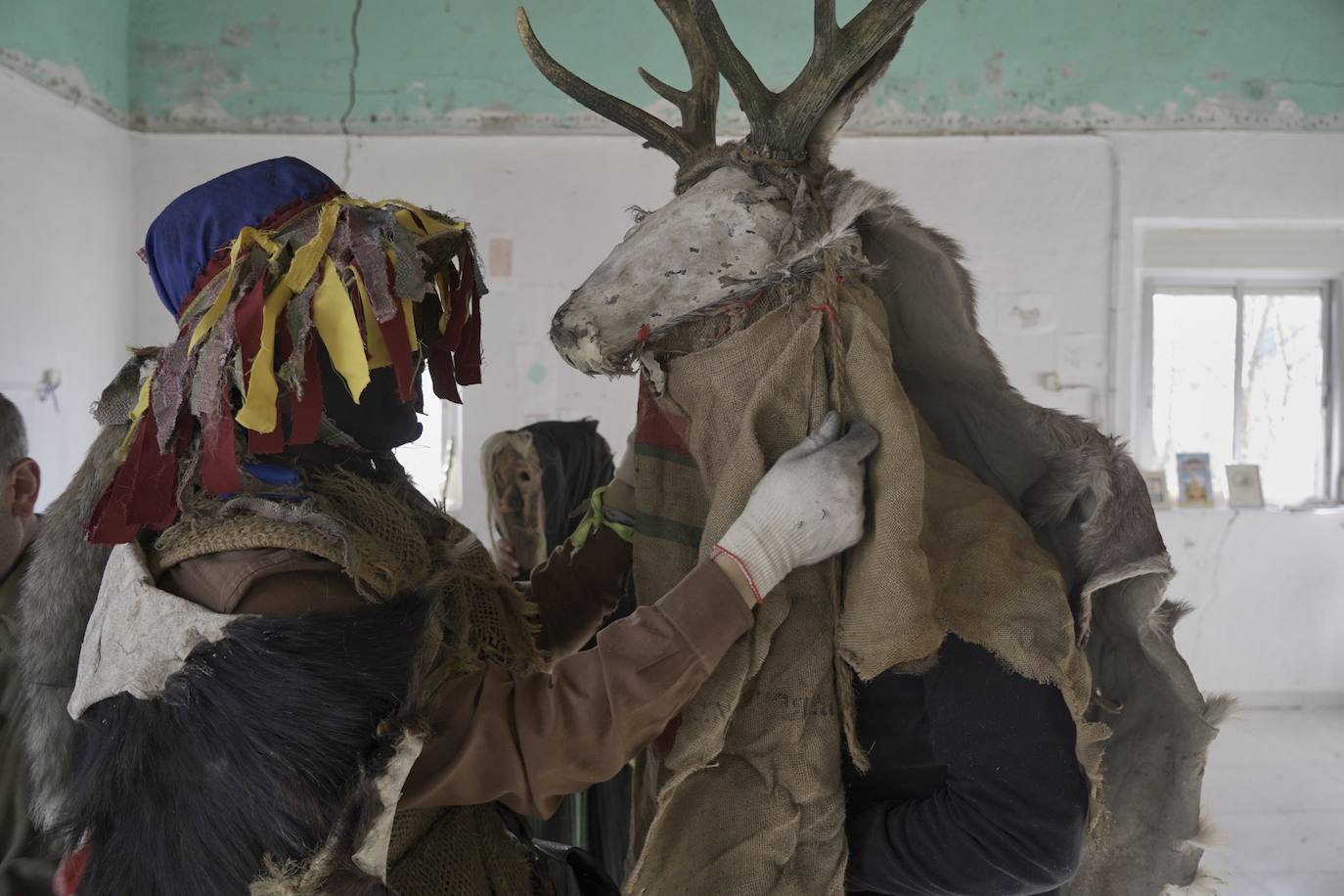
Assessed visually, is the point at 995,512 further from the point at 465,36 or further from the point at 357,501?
the point at 465,36

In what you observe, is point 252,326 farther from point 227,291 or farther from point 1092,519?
point 1092,519

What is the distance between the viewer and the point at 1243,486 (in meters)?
5.22

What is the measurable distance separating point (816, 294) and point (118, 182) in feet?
15.4

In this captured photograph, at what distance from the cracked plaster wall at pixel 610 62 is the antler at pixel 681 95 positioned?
11.9 ft

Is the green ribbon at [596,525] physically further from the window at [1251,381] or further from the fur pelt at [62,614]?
the window at [1251,381]

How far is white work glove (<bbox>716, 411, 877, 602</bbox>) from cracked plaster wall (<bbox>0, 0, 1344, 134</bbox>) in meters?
4.05

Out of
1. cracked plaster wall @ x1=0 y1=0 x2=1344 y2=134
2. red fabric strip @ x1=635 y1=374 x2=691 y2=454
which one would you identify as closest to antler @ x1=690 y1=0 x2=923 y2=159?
red fabric strip @ x1=635 y1=374 x2=691 y2=454

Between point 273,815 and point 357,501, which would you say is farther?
point 357,501

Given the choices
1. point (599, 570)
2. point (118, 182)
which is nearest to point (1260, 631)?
point (599, 570)

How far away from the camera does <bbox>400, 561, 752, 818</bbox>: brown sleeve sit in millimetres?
1025

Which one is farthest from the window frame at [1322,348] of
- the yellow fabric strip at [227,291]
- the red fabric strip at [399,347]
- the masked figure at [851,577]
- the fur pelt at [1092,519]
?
the yellow fabric strip at [227,291]

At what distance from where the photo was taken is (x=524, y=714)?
106 centimetres

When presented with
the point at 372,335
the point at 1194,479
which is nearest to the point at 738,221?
the point at 372,335

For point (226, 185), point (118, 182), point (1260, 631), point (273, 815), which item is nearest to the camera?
point (273, 815)
